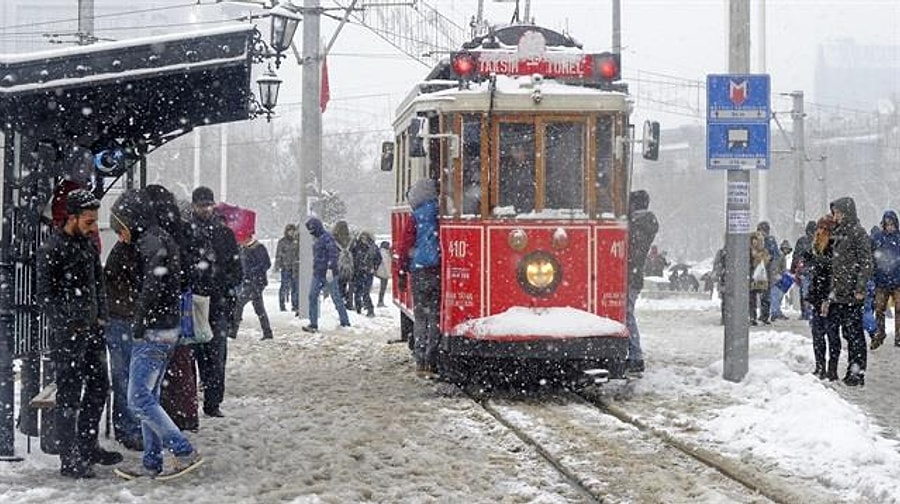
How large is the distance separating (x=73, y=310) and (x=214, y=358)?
9.48 feet

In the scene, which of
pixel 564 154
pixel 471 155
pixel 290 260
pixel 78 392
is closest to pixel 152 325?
pixel 78 392

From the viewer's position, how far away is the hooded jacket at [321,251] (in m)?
18.8

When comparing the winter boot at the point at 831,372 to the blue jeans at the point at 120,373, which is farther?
the winter boot at the point at 831,372

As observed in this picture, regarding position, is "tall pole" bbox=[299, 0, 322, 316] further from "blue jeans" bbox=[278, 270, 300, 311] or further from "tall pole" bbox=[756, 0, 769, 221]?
"tall pole" bbox=[756, 0, 769, 221]

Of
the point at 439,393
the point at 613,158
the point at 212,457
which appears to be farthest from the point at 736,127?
the point at 212,457

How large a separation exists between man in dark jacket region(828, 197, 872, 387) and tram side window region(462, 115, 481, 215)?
3.68m

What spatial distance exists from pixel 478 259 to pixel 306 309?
36.4 feet

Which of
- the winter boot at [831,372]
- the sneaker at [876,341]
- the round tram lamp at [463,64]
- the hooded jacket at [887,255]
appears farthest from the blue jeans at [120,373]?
the hooded jacket at [887,255]

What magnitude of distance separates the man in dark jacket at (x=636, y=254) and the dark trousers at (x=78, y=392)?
624 centimetres

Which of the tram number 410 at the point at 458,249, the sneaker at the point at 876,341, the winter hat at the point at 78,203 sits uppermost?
the winter hat at the point at 78,203

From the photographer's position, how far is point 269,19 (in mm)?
17281

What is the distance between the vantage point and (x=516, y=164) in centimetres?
1170

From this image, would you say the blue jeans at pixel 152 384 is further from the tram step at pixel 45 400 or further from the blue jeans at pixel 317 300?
the blue jeans at pixel 317 300

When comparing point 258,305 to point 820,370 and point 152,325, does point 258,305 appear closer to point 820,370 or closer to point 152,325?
point 820,370
